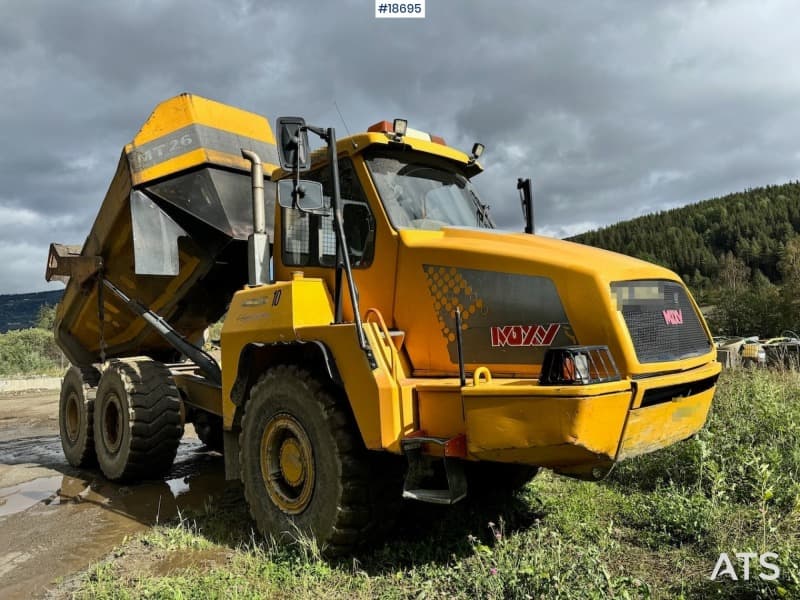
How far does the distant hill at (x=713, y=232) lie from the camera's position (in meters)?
65.9

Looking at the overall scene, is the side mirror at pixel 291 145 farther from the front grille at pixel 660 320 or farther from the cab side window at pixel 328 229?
the front grille at pixel 660 320

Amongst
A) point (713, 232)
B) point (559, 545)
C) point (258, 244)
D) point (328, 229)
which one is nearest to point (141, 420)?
point (258, 244)

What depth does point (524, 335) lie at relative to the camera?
3330 mm

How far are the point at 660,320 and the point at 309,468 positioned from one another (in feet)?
7.67

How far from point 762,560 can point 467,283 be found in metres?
2.08

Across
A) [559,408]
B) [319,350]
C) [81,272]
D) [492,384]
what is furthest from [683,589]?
[81,272]

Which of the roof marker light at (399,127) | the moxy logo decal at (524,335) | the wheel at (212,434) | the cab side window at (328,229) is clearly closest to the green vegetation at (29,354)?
the wheel at (212,434)

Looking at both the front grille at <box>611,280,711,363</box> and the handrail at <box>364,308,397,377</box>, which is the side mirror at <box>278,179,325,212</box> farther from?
the front grille at <box>611,280,711,363</box>

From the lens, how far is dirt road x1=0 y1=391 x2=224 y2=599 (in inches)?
167

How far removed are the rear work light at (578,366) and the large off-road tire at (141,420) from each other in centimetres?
450

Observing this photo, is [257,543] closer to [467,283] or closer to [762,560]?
[467,283]

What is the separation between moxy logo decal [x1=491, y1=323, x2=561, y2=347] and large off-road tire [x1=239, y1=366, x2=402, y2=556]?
1.08 m

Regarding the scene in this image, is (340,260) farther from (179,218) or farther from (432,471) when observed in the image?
(179,218)

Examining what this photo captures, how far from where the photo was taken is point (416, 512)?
4.52 meters
